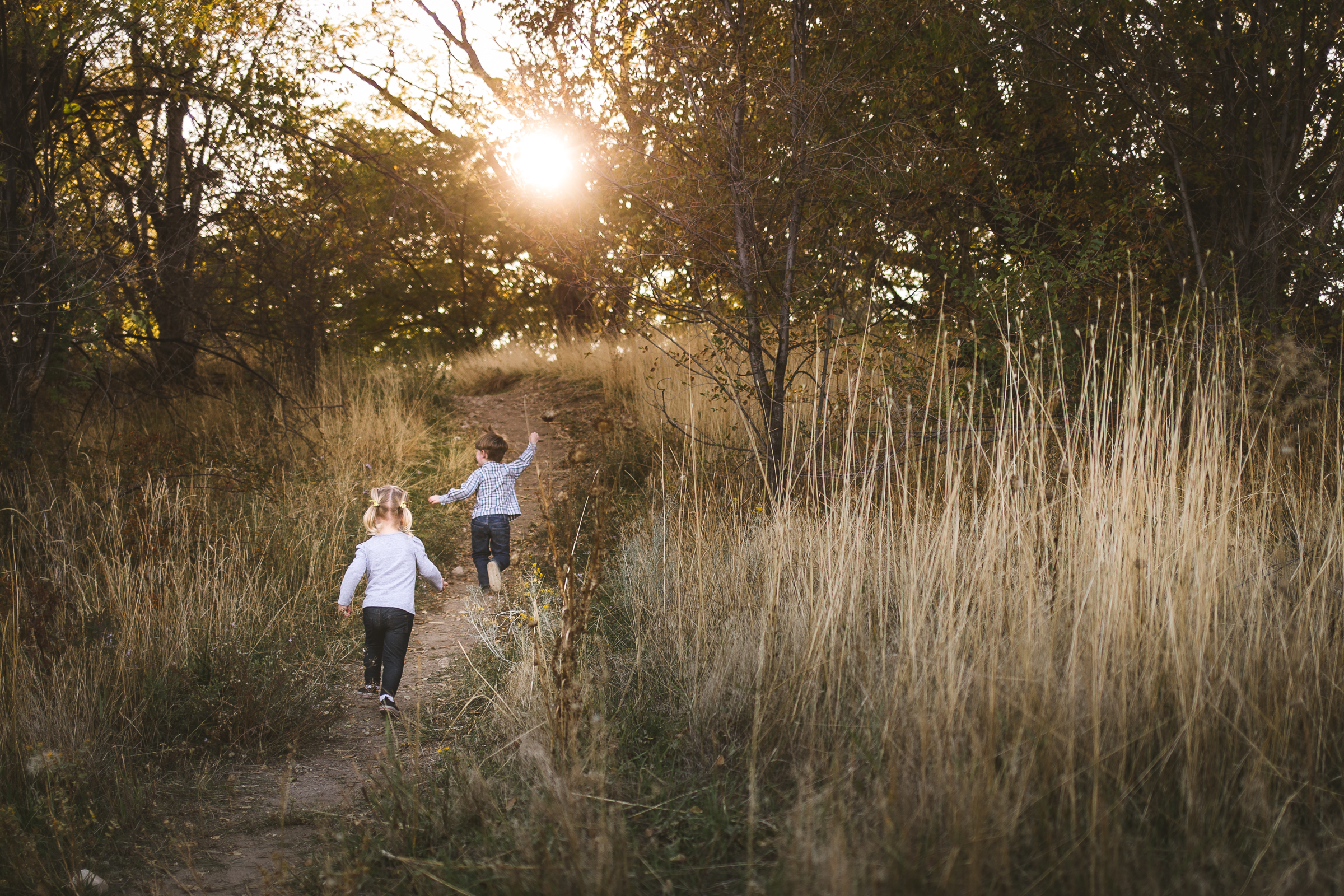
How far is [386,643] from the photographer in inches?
174

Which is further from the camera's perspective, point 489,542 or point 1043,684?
point 489,542

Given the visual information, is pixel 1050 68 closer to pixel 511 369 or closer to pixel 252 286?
pixel 252 286

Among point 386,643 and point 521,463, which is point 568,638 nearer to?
point 386,643

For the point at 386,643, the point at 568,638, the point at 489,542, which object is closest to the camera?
the point at 568,638

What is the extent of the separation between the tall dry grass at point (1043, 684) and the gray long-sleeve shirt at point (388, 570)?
4.35ft

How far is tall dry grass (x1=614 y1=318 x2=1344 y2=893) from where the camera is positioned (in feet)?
6.50

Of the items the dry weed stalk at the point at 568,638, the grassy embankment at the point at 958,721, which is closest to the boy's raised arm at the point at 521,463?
the grassy embankment at the point at 958,721

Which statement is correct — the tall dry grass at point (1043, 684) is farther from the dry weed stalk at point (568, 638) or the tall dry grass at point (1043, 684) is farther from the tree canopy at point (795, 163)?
the tree canopy at point (795, 163)

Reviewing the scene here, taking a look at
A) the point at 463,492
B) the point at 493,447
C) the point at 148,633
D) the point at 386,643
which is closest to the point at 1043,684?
the point at 386,643

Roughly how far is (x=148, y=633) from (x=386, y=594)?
3.61ft

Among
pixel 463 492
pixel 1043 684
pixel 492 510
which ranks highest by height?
pixel 463 492

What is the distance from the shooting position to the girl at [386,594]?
436cm

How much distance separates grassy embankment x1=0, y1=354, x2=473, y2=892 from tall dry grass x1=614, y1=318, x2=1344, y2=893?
189cm

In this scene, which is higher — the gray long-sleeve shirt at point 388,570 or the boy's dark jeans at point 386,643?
the gray long-sleeve shirt at point 388,570
